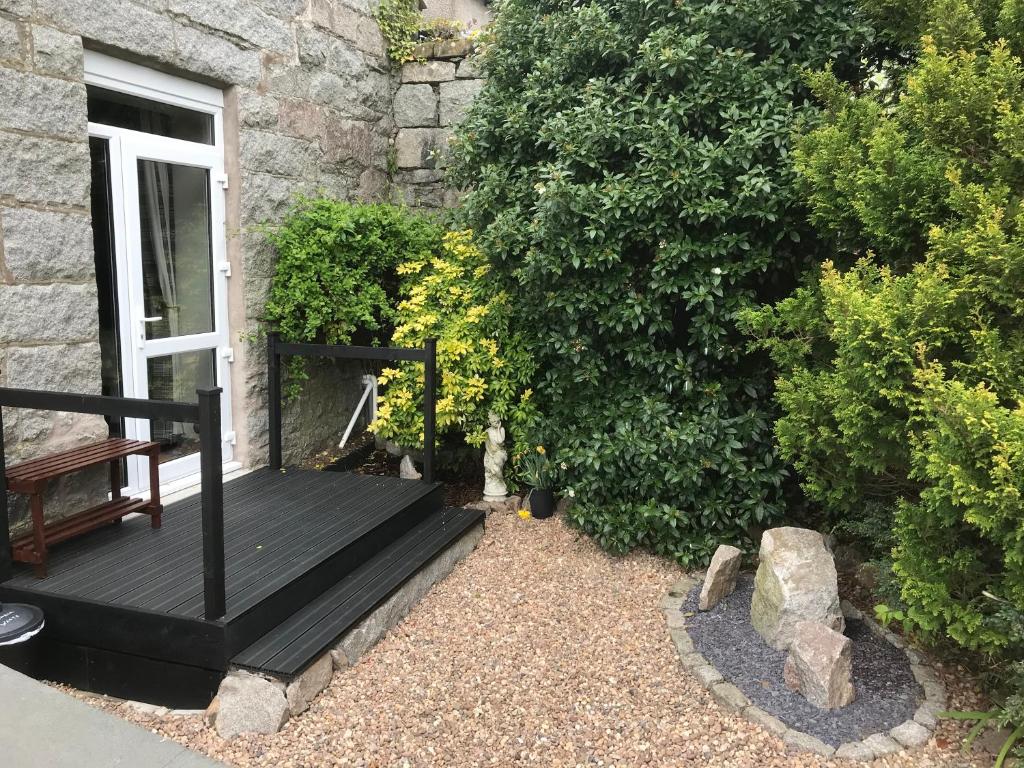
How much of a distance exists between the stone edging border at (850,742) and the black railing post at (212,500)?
1859 mm

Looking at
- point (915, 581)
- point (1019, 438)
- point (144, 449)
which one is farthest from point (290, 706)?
point (1019, 438)

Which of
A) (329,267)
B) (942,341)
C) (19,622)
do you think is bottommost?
(19,622)

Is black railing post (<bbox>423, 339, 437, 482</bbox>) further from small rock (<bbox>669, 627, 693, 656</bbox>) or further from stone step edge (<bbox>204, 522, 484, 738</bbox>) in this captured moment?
small rock (<bbox>669, 627, 693, 656</bbox>)

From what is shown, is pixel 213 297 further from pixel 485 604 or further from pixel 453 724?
pixel 453 724

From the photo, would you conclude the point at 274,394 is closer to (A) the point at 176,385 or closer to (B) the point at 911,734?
(A) the point at 176,385

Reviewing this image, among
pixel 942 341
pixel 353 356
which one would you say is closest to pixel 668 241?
pixel 942 341

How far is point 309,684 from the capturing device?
111 inches

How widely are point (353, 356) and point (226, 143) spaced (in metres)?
1.48

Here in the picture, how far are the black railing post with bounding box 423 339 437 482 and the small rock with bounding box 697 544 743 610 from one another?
5.76ft

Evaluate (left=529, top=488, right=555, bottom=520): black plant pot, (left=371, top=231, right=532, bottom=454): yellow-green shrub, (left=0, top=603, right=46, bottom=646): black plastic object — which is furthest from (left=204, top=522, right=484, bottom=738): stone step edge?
(left=371, top=231, right=532, bottom=454): yellow-green shrub

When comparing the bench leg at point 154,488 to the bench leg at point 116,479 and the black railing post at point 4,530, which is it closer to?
the bench leg at point 116,479

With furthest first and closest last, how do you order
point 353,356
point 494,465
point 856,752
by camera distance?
point 494,465, point 353,356, point 856,752

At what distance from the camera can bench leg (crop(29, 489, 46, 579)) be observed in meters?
3.01

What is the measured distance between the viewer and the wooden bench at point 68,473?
9.93ft
